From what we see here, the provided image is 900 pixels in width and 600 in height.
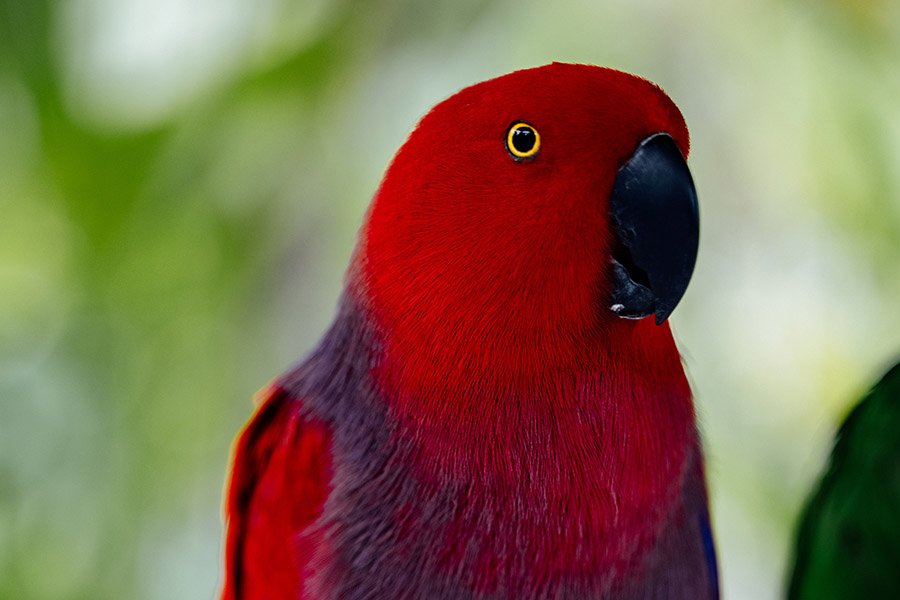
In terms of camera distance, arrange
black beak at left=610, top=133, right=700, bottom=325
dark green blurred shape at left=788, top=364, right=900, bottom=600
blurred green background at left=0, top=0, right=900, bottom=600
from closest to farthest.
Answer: black beak at left=610, top=133, right=700, bottom=325 → dark green blurred shape at left=788, top=364, right=900, bottom=600 → blurred green background at left=0, top=0, right=900, bottom=600

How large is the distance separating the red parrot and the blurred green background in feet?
2.10

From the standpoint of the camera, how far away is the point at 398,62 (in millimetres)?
1307

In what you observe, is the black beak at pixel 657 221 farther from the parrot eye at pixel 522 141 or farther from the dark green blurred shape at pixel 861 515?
the dark green blurred shape at pixel 861 515

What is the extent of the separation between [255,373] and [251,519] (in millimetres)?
622

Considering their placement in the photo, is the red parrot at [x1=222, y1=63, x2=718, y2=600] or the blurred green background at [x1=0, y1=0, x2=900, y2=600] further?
the blurred green background at [x1=0, y1=0, x2=900, y2=600]

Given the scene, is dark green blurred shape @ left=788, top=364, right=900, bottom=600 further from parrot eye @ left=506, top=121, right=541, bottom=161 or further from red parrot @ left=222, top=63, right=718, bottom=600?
parrot eye @ left=506, top=121, right=541, bottom=161

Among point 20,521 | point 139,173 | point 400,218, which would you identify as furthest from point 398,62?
point 20,521

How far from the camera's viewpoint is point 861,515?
2.53ft

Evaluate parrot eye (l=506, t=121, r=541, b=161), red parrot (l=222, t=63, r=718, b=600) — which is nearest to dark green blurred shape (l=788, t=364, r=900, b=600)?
red parrot (l=222, t=63, r=718, b=600)

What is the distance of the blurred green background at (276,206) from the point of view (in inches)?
49.1

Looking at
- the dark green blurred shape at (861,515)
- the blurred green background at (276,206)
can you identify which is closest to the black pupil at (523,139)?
the dark green blurred shape at (861,515)

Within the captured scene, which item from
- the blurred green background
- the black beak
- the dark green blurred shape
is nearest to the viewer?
the black beak

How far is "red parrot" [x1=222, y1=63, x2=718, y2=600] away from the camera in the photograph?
2.08 feet

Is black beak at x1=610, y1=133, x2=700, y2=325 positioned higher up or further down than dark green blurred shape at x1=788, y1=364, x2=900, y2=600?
higher up
